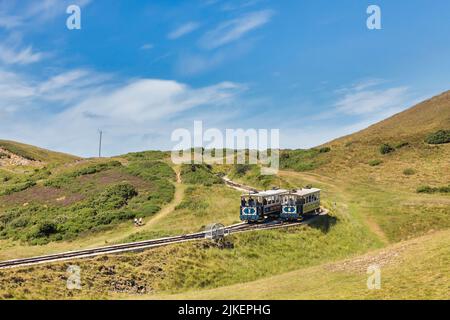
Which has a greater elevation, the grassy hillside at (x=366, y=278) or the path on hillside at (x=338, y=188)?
the path on hillside at (x=338, y=188)

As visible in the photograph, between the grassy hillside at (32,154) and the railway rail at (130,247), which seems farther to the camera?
the grassy hillside at (32,154)

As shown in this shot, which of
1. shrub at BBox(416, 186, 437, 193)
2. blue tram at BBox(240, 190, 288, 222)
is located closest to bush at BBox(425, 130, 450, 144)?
shrub at BBox(416, 186, 437, 193)

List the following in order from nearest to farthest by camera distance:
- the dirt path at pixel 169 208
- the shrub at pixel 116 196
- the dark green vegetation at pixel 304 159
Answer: the dirt path at pixel 169 208 < the shrub at pixel 116 196 < the dark green vegetation at pixel 304 159

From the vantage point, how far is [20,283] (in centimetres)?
2486

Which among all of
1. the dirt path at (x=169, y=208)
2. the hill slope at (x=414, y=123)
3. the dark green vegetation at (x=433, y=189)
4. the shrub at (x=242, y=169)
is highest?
the hill slope at (x=414, y=123)

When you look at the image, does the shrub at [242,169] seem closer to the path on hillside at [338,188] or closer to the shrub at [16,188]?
the path on hillside at [338,188]

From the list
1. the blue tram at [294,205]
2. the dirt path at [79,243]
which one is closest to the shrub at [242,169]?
the dirt path at [79,243]

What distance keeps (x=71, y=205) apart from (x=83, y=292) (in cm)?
2910

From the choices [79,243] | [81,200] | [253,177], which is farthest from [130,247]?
[253,177]

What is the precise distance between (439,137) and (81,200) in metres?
71.5

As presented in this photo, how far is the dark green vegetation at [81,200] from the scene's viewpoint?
43.0m

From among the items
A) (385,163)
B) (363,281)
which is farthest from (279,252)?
(385,163)

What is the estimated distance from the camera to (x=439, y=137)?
281ft

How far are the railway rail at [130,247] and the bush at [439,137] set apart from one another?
180 ft
